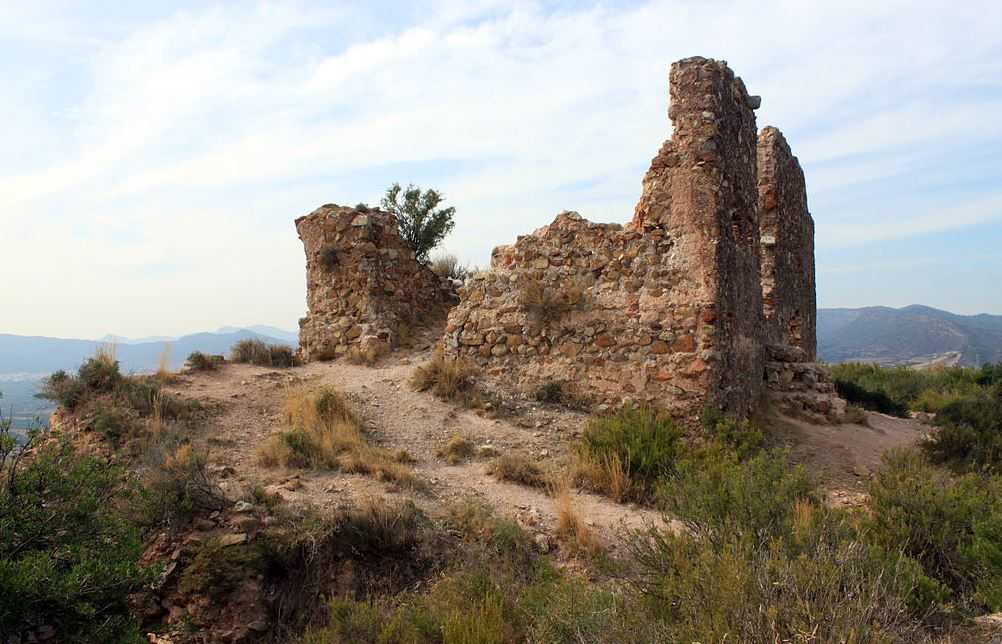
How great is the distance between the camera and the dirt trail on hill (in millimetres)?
6434

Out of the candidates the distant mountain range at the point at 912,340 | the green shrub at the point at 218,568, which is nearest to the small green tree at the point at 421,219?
the green shrub at the point at 218,568

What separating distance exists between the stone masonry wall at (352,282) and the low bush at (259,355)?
38 cm

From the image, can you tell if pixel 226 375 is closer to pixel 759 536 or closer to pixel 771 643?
pixel 759 536

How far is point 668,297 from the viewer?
8.52 meters

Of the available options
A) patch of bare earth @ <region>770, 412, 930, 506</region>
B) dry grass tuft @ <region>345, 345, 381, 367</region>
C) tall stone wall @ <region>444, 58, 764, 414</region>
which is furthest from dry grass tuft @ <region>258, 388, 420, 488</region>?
patch of bare earth @ <region>770, 412, 930, 506</region>

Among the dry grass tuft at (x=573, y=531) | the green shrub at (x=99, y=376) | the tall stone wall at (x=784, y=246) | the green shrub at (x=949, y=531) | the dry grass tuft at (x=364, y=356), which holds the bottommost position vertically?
the dry grass tuft at (x=573, y=531)

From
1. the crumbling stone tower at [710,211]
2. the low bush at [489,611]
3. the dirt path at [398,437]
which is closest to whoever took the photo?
the low bush at [489,611]

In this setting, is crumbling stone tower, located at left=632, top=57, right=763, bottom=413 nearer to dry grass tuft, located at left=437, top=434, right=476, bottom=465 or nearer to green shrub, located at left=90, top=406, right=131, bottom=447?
dry grass tuft, located at left=437, top=434, right=476, bottom=465

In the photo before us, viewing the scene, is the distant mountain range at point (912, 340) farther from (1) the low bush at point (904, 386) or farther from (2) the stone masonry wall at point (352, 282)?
(2) the stone masonry wall at point (352, 282)

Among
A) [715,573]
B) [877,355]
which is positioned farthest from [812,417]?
[877,355]

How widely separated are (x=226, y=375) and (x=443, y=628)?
783 cm

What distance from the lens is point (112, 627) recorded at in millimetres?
3951

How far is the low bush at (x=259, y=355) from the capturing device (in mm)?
11828

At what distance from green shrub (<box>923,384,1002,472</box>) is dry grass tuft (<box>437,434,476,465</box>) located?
5292 mm
